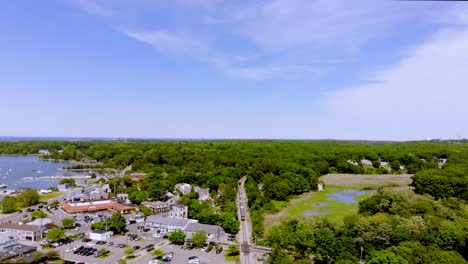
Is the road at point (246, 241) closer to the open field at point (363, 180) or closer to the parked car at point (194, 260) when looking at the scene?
the parked car at point (194, 260)

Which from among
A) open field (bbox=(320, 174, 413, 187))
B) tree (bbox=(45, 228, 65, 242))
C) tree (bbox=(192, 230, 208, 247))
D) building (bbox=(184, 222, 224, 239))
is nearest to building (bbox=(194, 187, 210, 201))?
building (bbox=(184, 222, 224, 239))

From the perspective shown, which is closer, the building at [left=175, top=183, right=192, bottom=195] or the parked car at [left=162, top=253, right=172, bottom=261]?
the parked car at [left=162, top=253, right=172, bottom=261]

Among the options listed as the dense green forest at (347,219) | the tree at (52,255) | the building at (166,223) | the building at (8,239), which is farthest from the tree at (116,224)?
the dense green forest at (347,219)

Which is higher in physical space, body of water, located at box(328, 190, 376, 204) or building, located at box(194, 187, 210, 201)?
building, located at box(194, 187, 210, 201)

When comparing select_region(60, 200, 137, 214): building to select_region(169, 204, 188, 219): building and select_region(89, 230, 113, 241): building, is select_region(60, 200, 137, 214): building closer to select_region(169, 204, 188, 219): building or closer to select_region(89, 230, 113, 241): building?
select_region(169, 204, 188, 219): building

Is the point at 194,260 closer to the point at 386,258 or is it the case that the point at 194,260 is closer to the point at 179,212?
the point at 179,212

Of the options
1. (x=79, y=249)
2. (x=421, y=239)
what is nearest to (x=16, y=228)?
(x=79, y=249)
